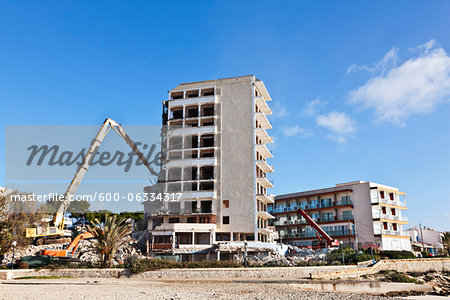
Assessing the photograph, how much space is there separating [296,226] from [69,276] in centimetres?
5033

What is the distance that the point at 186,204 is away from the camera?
199 feet

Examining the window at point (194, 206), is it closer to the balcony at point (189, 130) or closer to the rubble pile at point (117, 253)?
the rubble pile at point (117, 253)

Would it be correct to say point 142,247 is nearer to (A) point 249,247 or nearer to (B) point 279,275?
(A) point 249,247

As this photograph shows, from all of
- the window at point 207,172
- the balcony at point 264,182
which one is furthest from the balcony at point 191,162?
the balcony at point 264,182

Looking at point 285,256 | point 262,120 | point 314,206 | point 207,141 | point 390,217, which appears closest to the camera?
point 285,256

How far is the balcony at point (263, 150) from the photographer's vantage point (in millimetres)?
63569

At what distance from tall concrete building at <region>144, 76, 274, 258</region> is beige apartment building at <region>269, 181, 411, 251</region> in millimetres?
11569

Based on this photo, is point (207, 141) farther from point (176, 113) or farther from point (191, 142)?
point (176, 113)

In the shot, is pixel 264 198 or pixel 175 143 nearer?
pixel 264 198

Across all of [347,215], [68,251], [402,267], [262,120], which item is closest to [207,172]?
[262,120]

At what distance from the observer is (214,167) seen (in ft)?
203

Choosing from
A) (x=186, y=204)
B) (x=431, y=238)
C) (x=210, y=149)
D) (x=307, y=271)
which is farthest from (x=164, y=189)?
(x=431, y=238)

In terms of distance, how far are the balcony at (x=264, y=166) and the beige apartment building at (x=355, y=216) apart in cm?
1245

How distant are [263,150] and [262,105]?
8.46 metres
